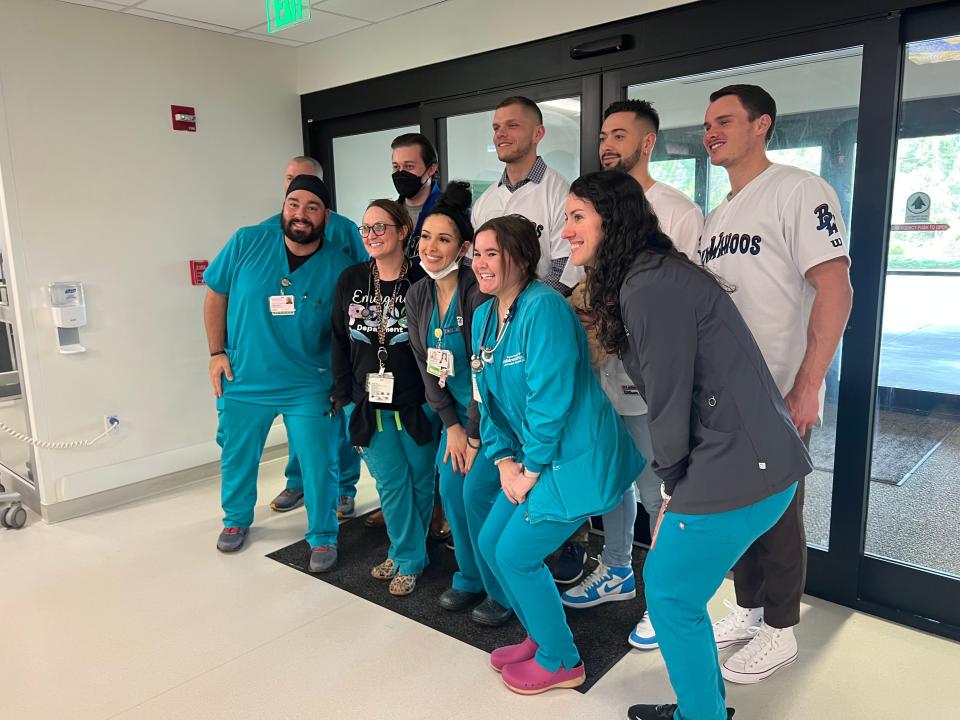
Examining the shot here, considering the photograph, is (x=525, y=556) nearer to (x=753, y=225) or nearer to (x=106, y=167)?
(x=753, y=225)

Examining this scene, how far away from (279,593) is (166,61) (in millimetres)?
2997

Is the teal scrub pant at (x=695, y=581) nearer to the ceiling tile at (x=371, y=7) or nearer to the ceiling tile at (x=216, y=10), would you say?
the ceiling tile at (x=371, y=7)

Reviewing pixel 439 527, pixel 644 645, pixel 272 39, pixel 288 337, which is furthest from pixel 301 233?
pixel 644 645

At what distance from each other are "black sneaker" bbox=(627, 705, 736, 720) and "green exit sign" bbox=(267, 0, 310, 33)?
3019mm

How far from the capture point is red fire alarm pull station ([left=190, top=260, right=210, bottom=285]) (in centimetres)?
426

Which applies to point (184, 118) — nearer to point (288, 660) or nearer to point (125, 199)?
point (125, 199)

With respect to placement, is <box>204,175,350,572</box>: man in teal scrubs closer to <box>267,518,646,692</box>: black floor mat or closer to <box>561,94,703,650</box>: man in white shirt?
<box>267,518,646,692</box>: black floor mat

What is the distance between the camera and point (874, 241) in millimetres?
2561

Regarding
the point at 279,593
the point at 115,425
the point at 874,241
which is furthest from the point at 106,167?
the point at 874,241

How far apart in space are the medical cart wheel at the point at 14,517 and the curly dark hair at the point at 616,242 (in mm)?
3350

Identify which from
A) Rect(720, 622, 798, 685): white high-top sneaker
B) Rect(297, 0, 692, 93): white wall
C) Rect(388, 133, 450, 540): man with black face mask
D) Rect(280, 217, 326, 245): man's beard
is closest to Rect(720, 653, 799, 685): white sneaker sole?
Rect(720, 622, 798, 685): white high-top sneaker

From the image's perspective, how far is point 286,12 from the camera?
329 cm

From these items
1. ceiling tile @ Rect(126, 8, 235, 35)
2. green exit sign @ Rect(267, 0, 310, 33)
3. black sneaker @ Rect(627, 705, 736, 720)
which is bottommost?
black sneaker @ Rect(627, 705, 736, 720)

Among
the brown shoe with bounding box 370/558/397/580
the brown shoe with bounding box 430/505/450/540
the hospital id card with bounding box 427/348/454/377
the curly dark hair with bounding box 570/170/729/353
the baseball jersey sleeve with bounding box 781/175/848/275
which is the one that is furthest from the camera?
the brown shoe with bounding box 430/505/450/540
